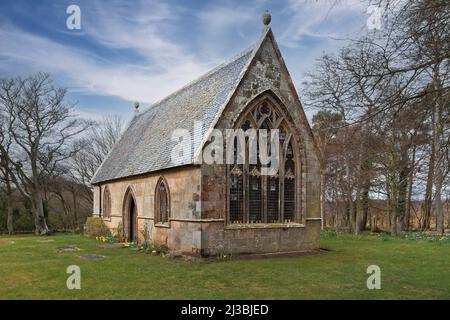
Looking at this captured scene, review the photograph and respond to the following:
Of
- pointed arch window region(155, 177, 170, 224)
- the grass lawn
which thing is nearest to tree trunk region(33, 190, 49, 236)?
the grass lawn

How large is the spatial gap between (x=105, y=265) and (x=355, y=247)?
10715 millimetres

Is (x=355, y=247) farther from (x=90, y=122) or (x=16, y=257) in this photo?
(x=90, y=122)

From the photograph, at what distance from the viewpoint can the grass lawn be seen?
870 cm

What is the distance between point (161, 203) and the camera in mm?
16391

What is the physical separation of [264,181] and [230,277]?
16.2ft

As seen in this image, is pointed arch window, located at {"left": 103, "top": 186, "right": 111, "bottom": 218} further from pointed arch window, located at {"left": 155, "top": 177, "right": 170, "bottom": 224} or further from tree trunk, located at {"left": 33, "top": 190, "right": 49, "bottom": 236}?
tree trunk, located at {"left": 33, "top": 190, "right": 49, "bottom": 236}

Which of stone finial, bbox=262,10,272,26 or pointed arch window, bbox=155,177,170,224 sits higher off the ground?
stone finial, bbox=262,10,272,26

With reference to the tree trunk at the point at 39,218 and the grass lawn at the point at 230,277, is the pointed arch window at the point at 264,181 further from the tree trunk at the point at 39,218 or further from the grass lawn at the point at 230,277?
the tree trunk at the point at 39,218

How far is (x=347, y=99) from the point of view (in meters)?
7.33

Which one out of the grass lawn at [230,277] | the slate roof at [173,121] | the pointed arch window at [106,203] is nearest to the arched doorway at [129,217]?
the slate roof at [173,121]

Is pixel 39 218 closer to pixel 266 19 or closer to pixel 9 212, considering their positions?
pixel 9 212

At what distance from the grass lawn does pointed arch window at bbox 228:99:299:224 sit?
180 cm

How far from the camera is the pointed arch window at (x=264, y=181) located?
14.1 m
